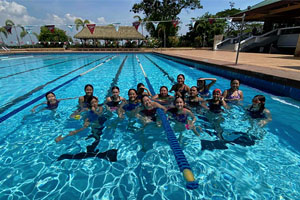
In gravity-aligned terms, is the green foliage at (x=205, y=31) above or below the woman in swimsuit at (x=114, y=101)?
above

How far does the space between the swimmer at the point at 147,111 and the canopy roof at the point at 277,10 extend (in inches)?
625

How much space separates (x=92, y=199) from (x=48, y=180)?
2.45 feet

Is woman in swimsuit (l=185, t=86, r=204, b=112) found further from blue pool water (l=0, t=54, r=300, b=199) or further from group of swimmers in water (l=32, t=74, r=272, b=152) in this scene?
blue pool water (l=0, t=54, r=300, b=199)

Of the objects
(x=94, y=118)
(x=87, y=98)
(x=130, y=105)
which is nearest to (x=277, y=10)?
(x=130, y=105)

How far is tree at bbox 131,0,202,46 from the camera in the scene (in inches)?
1261

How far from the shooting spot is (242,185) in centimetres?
214

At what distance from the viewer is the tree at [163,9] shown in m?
32.0

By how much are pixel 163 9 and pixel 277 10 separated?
20459 mm

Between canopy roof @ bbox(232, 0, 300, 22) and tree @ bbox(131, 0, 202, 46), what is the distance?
627 inches

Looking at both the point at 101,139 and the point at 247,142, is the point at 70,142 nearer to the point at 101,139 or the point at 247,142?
the point at 101,139

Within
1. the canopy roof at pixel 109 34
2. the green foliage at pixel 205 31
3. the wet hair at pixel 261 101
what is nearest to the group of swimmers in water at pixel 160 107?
the wet hair at pixel 261 101

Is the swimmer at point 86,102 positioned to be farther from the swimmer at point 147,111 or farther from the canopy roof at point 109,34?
the canopy roof at point 109,34

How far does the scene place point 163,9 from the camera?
32219mm

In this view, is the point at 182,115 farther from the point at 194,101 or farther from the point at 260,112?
the point at 260,112
